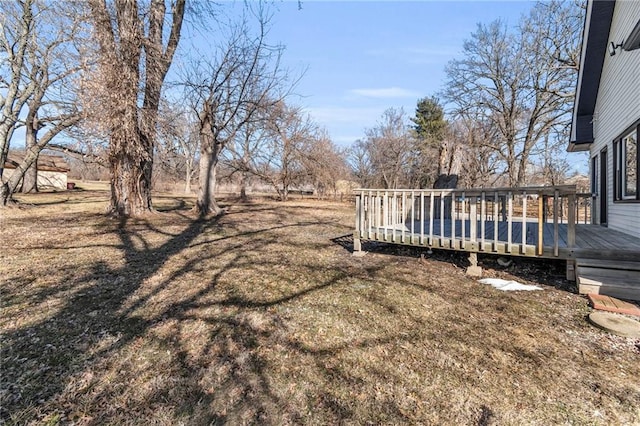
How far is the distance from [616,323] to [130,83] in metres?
10.9

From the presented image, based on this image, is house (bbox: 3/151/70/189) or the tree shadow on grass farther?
house (bbox: 3/151/70/189)

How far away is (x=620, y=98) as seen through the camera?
654 cm

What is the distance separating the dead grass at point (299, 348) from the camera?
228 cm

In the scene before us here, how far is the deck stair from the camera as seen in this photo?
4172 mm

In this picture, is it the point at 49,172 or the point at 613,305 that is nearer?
the point at 613,305

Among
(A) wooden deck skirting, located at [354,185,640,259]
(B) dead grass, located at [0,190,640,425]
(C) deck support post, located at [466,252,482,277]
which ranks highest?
(A) wooden deck skirting, located at [354,185,640,259]

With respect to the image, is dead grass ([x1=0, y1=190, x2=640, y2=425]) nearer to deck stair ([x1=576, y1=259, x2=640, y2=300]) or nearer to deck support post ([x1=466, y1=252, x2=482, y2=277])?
deck support post ([x1=466, y1=252, x2=482, y2=277])

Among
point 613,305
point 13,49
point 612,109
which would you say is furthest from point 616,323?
point 13,49

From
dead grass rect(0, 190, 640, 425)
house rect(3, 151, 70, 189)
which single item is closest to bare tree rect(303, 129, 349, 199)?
dead grass rect(0, 190, 640, 425)

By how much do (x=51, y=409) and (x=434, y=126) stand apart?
35182 millimetres

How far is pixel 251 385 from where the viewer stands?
2.52 meters

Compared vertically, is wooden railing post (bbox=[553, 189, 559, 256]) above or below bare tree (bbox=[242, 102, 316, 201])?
below

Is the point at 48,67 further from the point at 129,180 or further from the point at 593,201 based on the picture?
the point at 593,201

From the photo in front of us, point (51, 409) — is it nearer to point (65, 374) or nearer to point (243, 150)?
point (65, 374)
